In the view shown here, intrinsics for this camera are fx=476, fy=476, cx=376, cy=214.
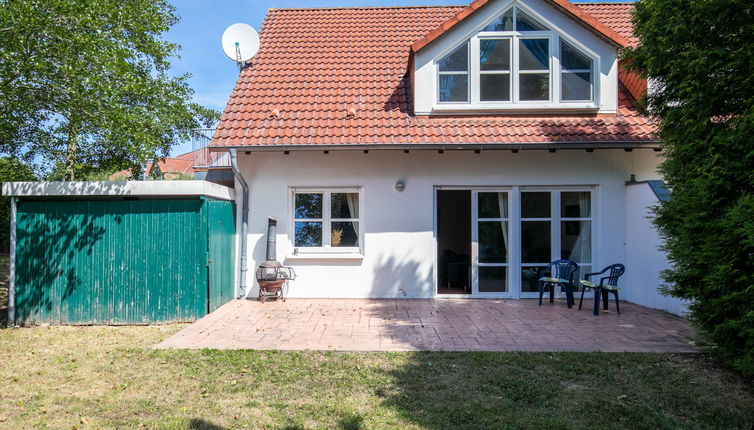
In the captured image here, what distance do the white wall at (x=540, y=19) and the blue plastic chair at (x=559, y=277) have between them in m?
3.40

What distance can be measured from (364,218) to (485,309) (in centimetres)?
314

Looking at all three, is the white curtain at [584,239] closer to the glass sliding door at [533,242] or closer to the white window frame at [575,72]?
the glass sliding door at [533,242]

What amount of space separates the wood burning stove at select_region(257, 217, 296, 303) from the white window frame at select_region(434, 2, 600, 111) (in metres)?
4.52

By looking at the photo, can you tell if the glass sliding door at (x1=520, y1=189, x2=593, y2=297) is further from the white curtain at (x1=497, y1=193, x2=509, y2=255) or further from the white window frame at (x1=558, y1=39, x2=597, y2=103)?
the white window frame at (x1=558, y1=39, x2=597, y2=103)

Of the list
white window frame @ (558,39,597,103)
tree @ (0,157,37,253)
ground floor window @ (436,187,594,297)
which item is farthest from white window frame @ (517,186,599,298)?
tree @ (0,157,37,253)

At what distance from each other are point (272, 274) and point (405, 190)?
3.31 meters

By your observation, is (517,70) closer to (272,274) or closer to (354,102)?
(354,102)

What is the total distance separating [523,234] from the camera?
10.4 metres

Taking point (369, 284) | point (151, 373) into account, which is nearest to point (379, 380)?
point (151, 373)

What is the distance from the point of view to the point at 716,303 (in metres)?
5.23

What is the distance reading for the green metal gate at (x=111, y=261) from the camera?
812 cm

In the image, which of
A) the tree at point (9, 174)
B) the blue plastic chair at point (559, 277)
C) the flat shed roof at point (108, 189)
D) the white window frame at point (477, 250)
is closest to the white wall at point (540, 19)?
the white window frame at point (477, 250)

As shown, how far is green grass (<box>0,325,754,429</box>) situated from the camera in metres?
4.26

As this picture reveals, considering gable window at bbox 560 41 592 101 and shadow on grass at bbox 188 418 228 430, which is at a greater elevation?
gable window at bbox 560 41 592 101
